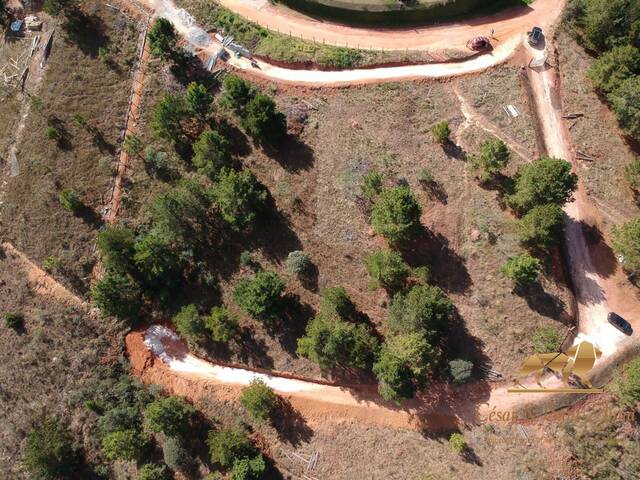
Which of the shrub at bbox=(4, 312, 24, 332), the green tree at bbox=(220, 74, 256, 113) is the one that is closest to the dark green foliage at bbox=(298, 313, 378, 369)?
the green tree at bbox=(220, 74, 256, 113)

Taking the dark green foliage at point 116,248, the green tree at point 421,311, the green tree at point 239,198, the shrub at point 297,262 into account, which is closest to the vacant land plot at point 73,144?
the dark green foliage at point 116,248

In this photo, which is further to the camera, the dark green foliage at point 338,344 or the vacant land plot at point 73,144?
the vacant land plot at point 73,144

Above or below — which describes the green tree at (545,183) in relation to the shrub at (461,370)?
above

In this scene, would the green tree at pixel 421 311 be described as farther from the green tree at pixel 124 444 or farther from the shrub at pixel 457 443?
the green tree at pixel 124 444

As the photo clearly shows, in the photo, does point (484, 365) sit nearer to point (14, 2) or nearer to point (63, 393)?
point (63, 393)

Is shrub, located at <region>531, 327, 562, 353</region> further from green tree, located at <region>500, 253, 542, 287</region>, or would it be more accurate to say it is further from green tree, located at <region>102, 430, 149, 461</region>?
green tree, located at <region>102, 430, 149, 461</region>
